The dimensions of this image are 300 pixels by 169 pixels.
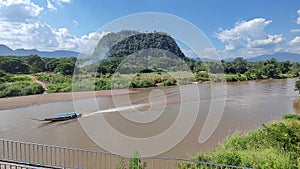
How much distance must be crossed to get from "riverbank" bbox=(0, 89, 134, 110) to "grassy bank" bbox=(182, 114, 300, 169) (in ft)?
58.4

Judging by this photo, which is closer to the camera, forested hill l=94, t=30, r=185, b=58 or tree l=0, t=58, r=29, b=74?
forested hill l=94, t=30, r=185, b=58

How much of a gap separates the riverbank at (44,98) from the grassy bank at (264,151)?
701 inches

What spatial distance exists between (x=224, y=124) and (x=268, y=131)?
5464 millimetres

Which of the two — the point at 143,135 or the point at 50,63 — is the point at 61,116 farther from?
the point at 50,63

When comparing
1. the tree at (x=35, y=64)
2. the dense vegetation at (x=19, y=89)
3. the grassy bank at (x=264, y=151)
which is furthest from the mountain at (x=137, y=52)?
the tree at (x=35, y=64)

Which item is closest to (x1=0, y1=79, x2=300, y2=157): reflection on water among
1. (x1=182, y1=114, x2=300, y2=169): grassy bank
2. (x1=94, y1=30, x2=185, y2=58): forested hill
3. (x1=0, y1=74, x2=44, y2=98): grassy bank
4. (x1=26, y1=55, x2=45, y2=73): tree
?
(x1=182, y1=114, x2=300, y2=169): grassy bank

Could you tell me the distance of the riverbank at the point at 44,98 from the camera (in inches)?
840

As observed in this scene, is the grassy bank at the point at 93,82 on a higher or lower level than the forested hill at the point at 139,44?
lower

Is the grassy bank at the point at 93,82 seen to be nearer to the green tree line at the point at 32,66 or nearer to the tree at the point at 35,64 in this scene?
the green tree line at the point at 32,66

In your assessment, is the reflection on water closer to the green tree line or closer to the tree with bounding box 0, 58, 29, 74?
the green tree line

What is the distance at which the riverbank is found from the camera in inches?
840

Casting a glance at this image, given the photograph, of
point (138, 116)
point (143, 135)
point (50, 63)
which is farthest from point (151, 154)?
point (50, 63)

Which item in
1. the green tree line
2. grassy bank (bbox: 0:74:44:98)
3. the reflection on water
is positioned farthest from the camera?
the green tree line

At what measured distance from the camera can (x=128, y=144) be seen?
10016 millimetres
